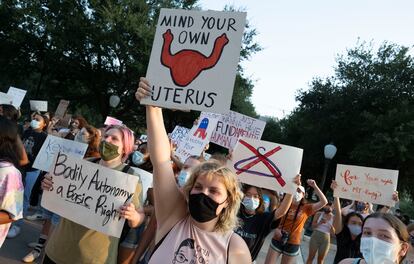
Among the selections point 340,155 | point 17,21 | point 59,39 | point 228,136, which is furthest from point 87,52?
point 228,136

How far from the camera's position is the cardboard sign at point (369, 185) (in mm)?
6086

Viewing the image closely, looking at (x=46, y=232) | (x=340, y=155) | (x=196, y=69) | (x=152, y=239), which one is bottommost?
(x=46, y=232)

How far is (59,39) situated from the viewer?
22.7m

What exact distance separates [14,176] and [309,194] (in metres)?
35.3

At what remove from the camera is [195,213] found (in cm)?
234

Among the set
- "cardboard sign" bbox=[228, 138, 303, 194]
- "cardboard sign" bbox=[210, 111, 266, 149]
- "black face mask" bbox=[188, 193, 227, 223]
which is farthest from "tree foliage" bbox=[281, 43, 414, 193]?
"black face mask" bbox=[188, 193, 227, 223]

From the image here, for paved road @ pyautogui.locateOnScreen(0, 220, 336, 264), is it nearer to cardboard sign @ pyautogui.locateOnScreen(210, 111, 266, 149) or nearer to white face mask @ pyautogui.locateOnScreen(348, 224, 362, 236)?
cardboard sign @ pyautogui.locateOnScreen(210, 111, 266, 149)

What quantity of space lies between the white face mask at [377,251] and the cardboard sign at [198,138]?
4.52 metres

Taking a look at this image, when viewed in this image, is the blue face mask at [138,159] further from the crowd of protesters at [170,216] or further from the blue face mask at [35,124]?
the blue face mask at [35,124]

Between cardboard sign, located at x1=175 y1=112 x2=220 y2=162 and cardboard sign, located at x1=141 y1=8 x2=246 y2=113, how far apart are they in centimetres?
430

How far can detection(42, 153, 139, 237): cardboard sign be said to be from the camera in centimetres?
304

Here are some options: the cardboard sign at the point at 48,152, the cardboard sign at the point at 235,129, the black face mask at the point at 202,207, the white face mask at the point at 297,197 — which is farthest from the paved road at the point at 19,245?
the white face mask at the point at 297,197

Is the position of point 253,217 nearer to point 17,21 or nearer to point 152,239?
point 152,239

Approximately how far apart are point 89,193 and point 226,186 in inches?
49.6
